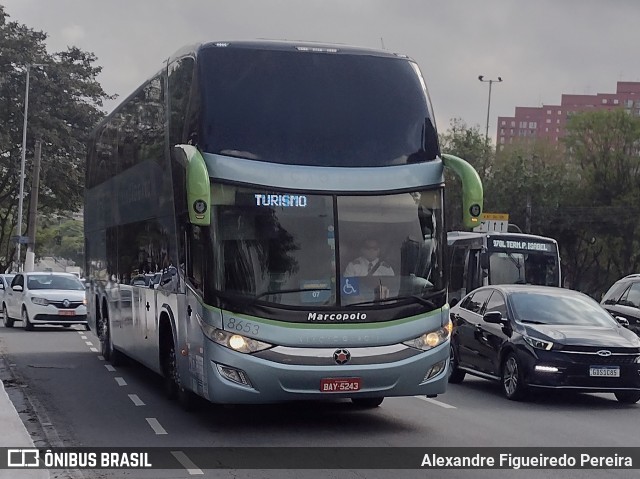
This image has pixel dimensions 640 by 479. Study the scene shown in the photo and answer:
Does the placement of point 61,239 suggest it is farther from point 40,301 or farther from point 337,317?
point 337,317

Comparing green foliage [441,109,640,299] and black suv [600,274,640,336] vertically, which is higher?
green foliage [441,109,640,299]

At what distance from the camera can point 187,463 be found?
10.2 m

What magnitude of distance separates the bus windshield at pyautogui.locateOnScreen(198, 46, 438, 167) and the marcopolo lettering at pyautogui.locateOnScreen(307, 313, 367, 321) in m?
1.58

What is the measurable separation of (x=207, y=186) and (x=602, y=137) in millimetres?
61791

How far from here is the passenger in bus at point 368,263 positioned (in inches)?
465

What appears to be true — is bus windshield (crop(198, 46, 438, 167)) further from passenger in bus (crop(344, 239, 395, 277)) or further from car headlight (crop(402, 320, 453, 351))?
car headlight (crop(402, 320, 453, 351))

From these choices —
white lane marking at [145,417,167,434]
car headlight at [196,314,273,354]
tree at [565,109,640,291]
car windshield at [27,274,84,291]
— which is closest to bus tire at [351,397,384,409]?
white lane marking at [145,417,167,434]

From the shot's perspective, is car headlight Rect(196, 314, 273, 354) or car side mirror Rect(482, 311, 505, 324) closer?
car headlight Rect(196, 314, 273, 354)

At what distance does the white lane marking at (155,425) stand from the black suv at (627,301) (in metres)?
10.8

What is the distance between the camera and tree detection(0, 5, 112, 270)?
6081 centimetres

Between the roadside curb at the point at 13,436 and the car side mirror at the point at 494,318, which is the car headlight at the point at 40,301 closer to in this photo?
the car side mirror at the point at 494,318

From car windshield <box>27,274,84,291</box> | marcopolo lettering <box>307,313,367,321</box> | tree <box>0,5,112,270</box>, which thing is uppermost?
tree <box>0,5,112,270</box>

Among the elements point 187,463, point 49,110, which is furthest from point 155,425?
point 49,110

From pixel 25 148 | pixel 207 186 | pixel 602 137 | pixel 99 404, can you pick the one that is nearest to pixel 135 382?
pixel 99 404
